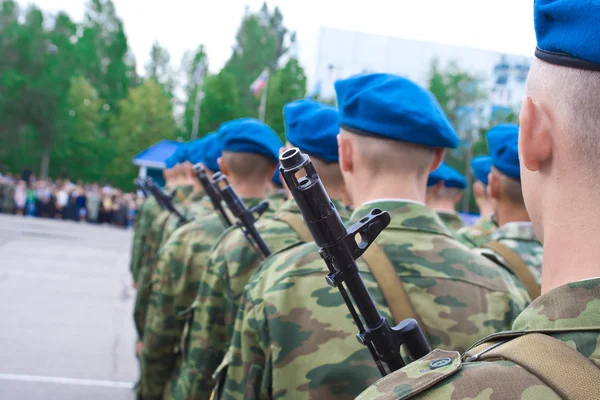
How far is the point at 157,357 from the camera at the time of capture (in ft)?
14.3

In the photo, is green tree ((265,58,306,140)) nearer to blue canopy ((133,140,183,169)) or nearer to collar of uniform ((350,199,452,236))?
blue canopy ((133,140,183,169))

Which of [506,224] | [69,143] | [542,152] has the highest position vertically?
[542,152]

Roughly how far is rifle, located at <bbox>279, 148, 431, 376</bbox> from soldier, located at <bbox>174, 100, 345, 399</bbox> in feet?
5.01

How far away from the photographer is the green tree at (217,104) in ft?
137

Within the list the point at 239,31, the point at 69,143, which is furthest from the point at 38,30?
the point at 239,31

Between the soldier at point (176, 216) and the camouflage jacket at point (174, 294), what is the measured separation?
2.84 feet

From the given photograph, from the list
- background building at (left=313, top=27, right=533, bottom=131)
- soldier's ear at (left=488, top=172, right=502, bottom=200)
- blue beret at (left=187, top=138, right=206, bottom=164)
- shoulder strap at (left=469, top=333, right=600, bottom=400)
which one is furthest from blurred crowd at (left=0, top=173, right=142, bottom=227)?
shoulder strap at (left=469, top=333, right=600, bottom=400)

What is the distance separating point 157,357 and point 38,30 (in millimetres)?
48047

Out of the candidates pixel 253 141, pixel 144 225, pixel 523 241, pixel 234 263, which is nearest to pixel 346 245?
pixel 234 263

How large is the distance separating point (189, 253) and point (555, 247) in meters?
3.11

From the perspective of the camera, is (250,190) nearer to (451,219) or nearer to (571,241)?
(451,219)

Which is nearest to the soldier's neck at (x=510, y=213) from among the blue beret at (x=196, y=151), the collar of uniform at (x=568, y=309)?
the collar of uniform at (x=568, y=309)

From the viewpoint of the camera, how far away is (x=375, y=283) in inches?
79.6

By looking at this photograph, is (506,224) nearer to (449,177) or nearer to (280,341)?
(280,341)
